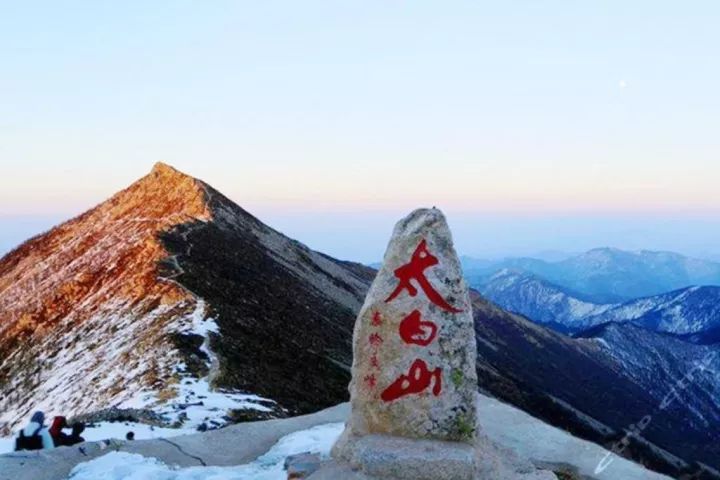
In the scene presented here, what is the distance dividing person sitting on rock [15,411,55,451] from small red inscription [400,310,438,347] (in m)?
7.40

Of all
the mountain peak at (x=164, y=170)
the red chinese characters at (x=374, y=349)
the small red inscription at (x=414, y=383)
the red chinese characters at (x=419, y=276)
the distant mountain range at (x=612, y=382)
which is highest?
the mountain peak at (x=164, y=170)

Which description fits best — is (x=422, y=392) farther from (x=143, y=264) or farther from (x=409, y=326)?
(x=143, y=264)

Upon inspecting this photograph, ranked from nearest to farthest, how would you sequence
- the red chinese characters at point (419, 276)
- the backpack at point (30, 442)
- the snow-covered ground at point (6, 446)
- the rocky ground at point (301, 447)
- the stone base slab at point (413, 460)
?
the stone base slab at point (413, 460) < the red chinese characters at point (419, 276) < the rocky ground at point (301, 447) < the backpack at point (30, 442) < the snow-covered ground at point (6, 446)

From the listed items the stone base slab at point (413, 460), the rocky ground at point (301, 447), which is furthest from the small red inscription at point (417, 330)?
the rocky ground at point (301, 447)

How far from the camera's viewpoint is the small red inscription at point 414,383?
9.99 m

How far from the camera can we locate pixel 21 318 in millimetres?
42594

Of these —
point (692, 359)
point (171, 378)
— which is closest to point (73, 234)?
point (171, 378)

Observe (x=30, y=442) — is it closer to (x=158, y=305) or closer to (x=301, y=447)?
(x=301, y=447)

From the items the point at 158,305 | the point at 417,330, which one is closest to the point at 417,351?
the point at 417,330

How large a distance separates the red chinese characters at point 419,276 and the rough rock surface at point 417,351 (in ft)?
0.05

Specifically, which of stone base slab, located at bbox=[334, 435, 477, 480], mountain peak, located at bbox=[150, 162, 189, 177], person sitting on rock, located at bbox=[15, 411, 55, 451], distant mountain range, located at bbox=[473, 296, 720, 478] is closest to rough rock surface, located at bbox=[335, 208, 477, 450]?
stone base slab, located at bbox=[334, 435, 477, 480]

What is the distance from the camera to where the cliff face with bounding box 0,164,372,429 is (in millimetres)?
24656

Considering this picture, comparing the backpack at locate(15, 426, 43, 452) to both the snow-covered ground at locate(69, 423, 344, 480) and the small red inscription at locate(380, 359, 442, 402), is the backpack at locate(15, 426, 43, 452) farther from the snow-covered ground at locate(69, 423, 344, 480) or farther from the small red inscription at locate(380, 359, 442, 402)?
the small red inscription at locate(380, 359, 442, 402)

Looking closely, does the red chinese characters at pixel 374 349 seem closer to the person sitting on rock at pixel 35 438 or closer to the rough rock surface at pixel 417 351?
the rough rock surface at pixel 417 351
